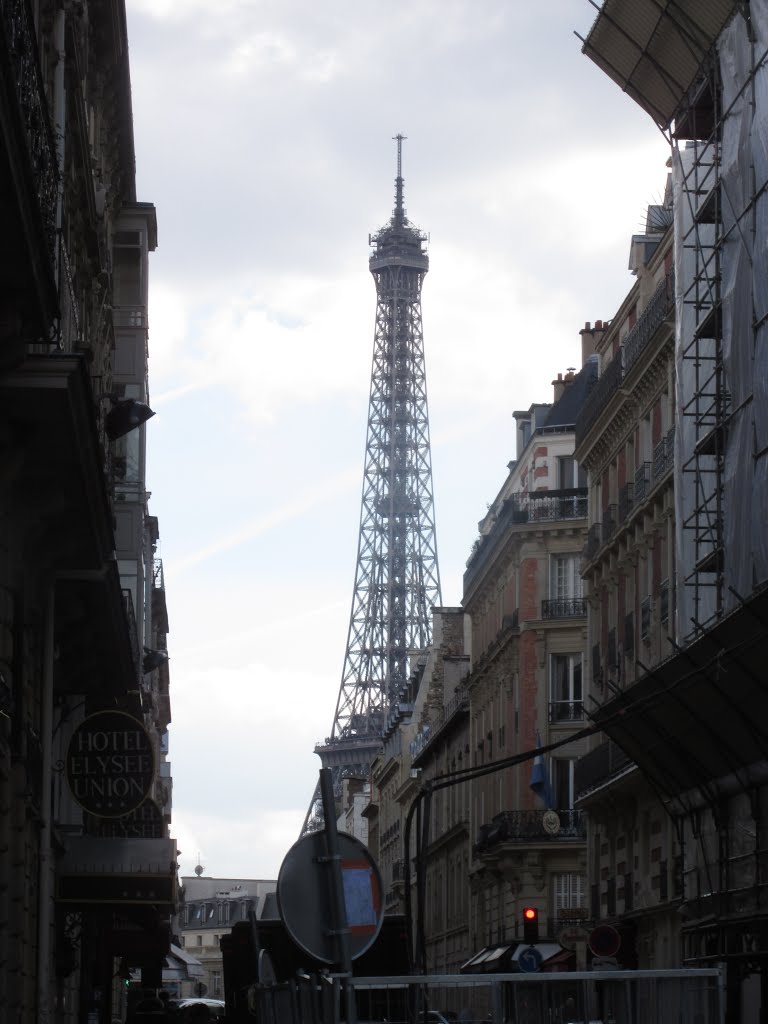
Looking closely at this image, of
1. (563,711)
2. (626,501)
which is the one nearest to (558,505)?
(563,711)

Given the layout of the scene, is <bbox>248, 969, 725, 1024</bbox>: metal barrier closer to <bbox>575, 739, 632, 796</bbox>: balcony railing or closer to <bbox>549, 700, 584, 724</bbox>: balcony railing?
<bbox>575, 739, 632, 796</bbox>: balcony railing

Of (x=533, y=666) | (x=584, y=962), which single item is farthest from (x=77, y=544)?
(x=533, y=666)

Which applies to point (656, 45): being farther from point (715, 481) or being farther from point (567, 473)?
point (567, 473)

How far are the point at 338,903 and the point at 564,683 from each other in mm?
50813

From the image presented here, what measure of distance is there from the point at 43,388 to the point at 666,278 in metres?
29.2

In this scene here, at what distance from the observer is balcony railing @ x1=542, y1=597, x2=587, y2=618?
62.1 m

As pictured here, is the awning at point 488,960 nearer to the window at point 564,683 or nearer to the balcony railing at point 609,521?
the window at point 564,683

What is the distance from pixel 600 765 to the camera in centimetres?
4562

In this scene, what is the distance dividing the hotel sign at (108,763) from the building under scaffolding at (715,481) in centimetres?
845

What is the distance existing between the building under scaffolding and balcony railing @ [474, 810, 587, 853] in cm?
2083

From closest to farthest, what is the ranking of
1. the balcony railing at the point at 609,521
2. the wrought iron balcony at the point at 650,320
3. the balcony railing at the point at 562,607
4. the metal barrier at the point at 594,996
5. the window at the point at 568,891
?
the metal barrier at the point at 594,996 → the wrought iron balcony at the point at 650,320 → the balcony railing at the point at 609,521 → the window at the point at 568,891 → the balcony railing at the point at 562,607

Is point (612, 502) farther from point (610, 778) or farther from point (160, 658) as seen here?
point (160, 658)

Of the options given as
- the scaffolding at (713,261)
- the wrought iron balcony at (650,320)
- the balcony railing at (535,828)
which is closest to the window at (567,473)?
the balcony railing at (535,828)

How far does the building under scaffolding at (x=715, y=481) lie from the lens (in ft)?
99.6
